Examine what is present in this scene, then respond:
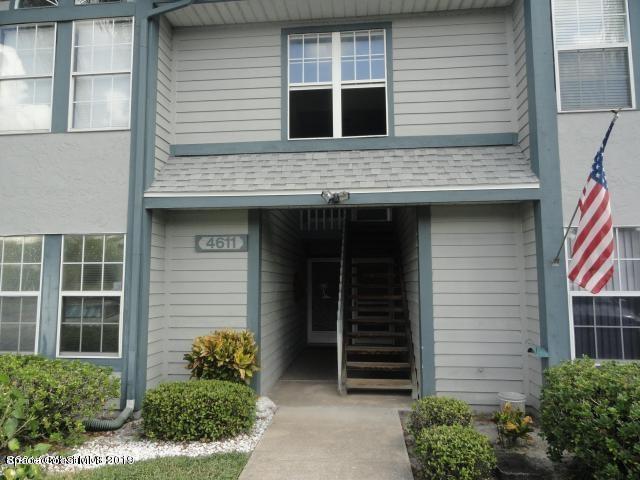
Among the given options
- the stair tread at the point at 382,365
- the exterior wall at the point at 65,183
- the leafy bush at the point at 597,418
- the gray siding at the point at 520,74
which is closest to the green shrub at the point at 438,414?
the leafy bush at the point at 597,418

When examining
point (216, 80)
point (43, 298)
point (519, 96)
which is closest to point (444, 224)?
point (519, 96)

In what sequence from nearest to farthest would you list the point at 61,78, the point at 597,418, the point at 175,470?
the point at 597,418, the point at 175,470, the point at 61,78

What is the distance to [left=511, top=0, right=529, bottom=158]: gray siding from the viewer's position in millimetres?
5102

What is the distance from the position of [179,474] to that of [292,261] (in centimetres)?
520

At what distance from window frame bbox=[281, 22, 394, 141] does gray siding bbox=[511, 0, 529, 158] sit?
5.18ft

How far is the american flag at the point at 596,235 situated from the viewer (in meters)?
3.86

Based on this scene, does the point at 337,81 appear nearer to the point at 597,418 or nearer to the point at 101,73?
the point at 101,73

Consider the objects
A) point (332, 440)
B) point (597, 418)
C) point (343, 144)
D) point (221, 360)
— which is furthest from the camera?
point (343, 144)

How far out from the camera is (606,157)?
475 centimetres

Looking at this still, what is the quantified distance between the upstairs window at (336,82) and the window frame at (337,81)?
13 millimetres

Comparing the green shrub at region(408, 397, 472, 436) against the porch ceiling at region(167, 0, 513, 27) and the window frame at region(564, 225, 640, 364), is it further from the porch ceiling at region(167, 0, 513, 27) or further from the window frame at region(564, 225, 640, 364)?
the porch ceiling at region(167, 0, 513, 27)

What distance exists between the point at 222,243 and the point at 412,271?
2784mm

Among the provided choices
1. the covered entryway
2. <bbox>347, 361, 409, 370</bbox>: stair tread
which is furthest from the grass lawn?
<bbox>347, 361, 409, 370</bbox>: stair tread

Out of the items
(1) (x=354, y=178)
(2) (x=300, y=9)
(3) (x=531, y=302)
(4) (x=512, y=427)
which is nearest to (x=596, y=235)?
(3) (x=531, y=302)
